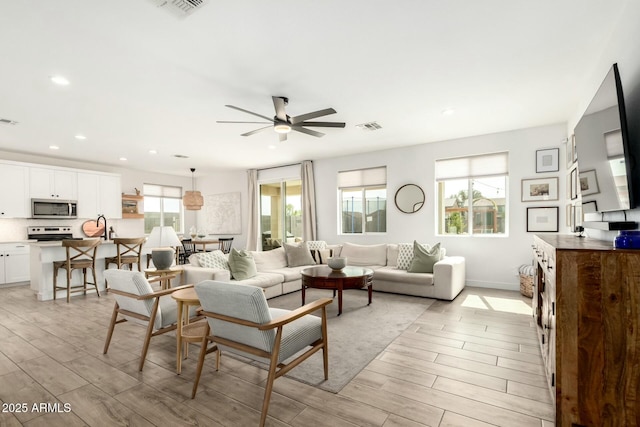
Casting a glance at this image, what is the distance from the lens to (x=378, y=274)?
5.02m

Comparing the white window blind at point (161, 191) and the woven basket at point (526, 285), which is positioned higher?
the white window blind at point (161, 191)

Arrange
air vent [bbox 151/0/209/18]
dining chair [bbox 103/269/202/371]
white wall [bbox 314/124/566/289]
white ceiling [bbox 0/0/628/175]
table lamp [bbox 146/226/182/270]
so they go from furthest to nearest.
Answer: white wall [bbox 314/124/566/289] < table lamp [bbox 146/226/182/270] < dining chair [bbox 103/269/202/371] < white ceiling [bbox 0/0/628/175] < air vent [bbox 151/0/209/18]

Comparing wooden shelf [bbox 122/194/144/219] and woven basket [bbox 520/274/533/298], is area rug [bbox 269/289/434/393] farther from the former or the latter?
wooden shelf [bbox 122/194/144/219]

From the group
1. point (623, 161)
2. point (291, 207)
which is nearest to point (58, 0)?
point (623, 161)

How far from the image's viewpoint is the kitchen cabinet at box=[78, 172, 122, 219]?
22.9ft

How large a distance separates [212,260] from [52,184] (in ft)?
16.0

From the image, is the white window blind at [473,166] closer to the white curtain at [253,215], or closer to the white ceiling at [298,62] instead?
the white ceiling at [298,62]

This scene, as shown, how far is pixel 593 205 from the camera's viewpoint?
2.42 metres

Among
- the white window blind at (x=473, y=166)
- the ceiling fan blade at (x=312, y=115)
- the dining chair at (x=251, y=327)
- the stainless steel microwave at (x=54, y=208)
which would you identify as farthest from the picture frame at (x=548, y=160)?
the stainless steel microwave at (x=54, y=208)

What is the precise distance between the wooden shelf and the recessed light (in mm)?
5377

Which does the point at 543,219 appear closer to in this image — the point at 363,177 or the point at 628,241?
the point at 363,177

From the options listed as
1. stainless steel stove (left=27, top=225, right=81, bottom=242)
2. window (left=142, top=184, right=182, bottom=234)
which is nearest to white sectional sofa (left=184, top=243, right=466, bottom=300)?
stainless steel stove (left=27, top=225, right=81, bottom=242)

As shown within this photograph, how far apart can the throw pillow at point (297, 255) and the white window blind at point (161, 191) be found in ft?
17.4

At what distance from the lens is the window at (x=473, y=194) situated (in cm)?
524
